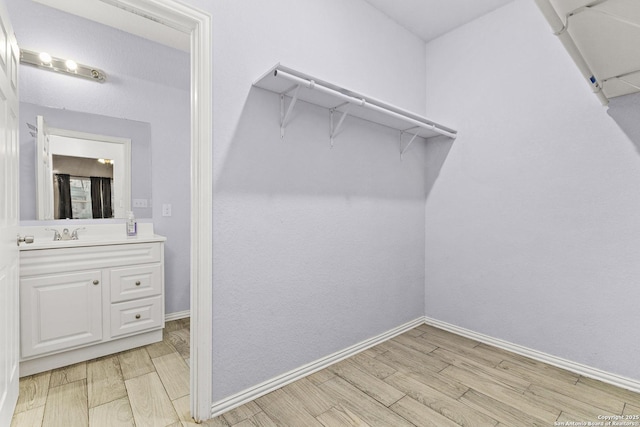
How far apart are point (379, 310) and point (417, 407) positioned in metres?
0.80

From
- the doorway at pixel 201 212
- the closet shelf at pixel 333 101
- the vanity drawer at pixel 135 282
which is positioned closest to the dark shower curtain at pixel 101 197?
the vanity drawer at pixel 135 282

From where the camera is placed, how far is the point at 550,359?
1982 millimetres

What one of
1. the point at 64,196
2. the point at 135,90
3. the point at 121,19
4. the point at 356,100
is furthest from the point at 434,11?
the point at 64,196

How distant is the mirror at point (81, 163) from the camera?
7.07ft

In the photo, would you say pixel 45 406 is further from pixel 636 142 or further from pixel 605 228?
pixel 636 142

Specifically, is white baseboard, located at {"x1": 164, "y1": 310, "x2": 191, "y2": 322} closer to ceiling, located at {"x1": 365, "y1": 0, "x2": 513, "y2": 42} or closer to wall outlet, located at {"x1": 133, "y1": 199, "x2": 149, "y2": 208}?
wall outlet, located at {"x1": 133, "y1": 199, "x2": 149, "y2": 208}

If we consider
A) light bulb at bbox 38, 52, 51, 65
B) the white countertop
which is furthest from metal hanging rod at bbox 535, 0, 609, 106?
light bulb at bbox 38, 52, 51, 65

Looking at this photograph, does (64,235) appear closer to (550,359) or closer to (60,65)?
(60,65)

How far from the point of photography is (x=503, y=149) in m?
2.20

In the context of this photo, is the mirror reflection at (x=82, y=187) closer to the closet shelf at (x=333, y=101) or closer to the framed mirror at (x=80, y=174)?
the framed mirror at (x=80, y=174)

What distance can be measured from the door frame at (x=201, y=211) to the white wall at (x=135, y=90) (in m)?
1.51

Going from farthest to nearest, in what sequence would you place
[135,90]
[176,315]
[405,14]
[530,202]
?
[176,315] → [135,90] → [405,14] → [530,202]

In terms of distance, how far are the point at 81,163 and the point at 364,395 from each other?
2706 mm

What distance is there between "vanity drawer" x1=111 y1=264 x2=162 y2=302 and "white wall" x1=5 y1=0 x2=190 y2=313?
507mm
